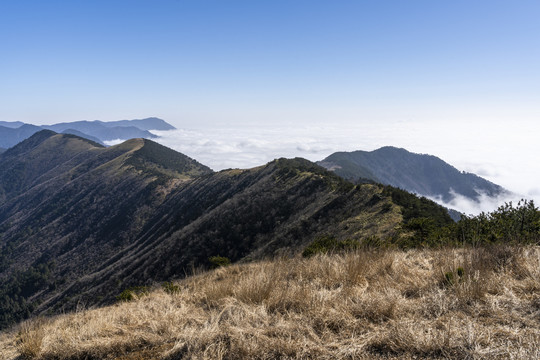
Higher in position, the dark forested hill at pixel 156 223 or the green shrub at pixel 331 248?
the green shrub at pixel 331 248

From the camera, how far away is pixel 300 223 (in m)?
42.9

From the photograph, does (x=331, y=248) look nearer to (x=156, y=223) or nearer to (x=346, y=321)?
(x=346, y=321)

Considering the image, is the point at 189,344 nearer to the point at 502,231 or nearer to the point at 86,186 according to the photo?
the point at 502,231

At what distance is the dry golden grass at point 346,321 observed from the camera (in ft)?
10.9

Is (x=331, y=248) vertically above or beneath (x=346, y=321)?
beneath

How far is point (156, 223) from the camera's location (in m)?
108

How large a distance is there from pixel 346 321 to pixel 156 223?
378ft

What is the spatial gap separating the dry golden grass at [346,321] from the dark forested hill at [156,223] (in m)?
1.41

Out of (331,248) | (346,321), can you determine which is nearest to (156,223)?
(331,248)

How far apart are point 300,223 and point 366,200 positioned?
10.7m

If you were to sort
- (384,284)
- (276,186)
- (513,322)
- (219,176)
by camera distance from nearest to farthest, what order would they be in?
(513,322) < (384,284) < (276,186) < (219,176)

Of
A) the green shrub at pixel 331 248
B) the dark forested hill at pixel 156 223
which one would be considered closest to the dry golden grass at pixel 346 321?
the dark forested hill at pixel 156 223

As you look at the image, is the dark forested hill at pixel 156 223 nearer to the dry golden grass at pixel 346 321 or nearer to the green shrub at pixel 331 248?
the dry golden grass at pixel 346 321

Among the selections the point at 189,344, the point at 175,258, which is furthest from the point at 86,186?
the point at 189,344
